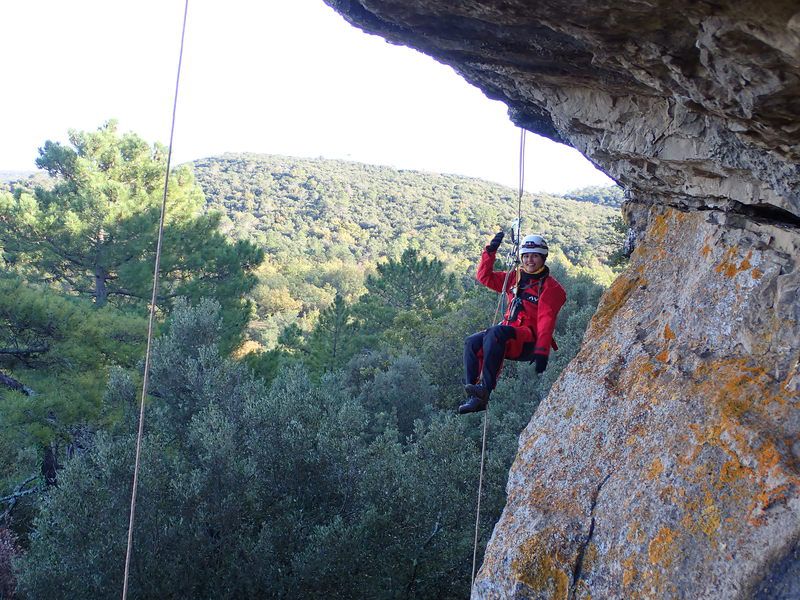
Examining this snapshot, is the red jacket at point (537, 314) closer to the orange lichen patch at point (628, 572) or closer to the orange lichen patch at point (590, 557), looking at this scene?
the orange lichen patch at point (590, 557)

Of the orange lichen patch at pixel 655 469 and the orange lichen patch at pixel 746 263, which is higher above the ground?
the orange lichen patch at pixel 746 263

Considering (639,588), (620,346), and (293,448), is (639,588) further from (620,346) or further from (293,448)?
(293,448)

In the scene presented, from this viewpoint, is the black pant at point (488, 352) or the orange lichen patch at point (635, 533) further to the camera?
the black pant at point (488, 352)

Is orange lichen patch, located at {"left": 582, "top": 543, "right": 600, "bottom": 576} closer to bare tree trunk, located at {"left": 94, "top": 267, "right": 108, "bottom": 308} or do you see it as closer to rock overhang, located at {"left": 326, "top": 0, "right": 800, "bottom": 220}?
rock overhang, located at {"left": 326, "top": 0, "right": 800, "bottom": 220}

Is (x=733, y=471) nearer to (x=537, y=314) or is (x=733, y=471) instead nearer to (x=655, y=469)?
(x=655, y=469)

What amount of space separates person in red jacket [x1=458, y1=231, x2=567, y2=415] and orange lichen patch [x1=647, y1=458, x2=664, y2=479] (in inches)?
77.9

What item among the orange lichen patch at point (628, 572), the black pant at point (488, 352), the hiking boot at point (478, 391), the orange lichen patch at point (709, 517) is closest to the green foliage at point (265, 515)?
the black pant at point (488, 352)

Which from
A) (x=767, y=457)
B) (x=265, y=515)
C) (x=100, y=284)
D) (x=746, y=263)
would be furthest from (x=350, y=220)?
(x=767, y=457)

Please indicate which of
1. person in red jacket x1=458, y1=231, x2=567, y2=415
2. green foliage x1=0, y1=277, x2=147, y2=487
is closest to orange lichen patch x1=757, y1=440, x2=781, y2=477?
person in red jacket x1=458, y1=231, x2=567, y2=415

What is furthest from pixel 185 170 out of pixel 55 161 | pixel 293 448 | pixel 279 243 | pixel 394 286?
pixel 279 243

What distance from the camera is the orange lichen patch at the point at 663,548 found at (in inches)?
127

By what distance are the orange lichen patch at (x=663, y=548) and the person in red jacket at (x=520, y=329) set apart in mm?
2221

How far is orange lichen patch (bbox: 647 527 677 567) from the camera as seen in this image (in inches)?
127

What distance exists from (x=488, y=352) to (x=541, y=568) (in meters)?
2.03
